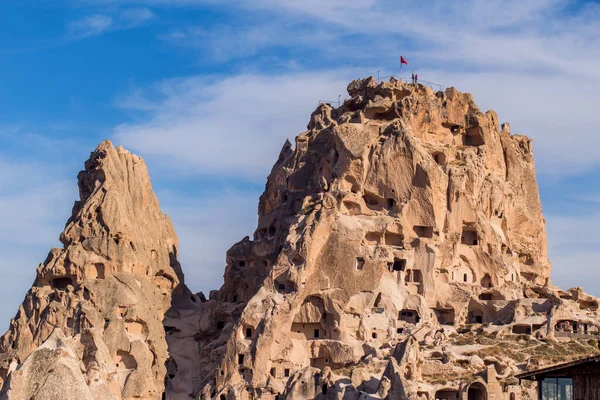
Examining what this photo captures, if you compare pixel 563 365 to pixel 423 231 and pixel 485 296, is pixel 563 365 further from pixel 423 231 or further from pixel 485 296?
pixel 423 231

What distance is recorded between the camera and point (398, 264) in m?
95.9

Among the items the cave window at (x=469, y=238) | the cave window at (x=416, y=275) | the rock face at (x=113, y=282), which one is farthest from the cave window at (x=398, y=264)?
the rock face at (x=113, y=282)

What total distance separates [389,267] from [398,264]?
119 cm

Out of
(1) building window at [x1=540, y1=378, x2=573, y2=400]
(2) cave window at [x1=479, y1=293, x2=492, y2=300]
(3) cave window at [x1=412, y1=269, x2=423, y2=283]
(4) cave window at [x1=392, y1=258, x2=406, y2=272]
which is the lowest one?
(1) building window at [x1=540, y1=378, x2=573, y2=400]

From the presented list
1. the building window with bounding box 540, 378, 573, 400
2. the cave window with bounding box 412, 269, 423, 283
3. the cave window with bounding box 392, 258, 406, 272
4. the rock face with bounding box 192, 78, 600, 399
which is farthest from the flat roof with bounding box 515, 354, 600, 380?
the cave window with bounding box 412, 269, 423, 283

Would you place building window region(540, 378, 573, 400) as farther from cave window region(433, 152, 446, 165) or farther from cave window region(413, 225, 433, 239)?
cave window region(433, 152, 446, 165)

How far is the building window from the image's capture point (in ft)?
150

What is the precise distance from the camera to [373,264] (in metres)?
94.2

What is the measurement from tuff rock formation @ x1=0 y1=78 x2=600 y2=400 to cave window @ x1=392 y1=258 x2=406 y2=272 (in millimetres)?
117

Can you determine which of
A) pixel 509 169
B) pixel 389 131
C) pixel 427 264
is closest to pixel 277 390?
pixel 427 264

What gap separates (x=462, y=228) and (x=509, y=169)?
11.8 metres

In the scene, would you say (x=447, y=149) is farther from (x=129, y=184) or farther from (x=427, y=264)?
(x=129, y=184)

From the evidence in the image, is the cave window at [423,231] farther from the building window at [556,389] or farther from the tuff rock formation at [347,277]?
the building window at [556,389]

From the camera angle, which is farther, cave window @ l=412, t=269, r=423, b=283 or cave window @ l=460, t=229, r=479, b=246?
cave window @ l=460, t=229, r=479, b=246
